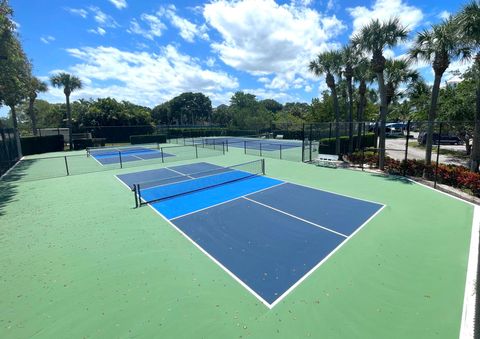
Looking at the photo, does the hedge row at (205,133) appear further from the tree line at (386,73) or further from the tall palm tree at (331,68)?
A: the tall palm tree at (331,68)

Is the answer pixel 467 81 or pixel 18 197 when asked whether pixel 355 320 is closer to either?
pixel 18 197

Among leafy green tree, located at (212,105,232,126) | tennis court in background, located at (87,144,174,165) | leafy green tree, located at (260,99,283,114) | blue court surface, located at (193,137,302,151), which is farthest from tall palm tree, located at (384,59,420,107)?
leafy green tree, located at (260,99,283,114)

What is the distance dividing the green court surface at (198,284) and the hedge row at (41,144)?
86.5 ft

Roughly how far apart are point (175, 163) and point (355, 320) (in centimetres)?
1814

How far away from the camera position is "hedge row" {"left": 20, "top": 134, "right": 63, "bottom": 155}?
96.5 ft

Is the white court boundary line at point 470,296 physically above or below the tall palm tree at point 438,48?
below

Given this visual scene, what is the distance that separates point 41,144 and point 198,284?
3532 centimetres

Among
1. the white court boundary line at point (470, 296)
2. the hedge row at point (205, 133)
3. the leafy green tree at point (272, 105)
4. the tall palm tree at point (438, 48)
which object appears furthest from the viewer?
the leafy green tree at point (272, 105)

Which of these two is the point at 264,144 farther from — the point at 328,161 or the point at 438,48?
the point at 438,48

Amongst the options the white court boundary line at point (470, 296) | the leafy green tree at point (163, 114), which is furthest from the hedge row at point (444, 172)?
the leafy green tree at point (163, 114)

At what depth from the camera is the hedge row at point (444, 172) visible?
10852mm

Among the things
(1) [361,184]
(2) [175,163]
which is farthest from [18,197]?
(1) [361,184]

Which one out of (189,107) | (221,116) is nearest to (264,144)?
(221,116)

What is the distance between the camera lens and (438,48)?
12.6m
